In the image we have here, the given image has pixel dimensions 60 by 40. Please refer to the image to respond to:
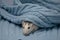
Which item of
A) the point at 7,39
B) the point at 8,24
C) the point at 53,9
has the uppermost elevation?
the point at 53,9

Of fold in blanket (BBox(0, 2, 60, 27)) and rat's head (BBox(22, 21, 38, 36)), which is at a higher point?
fold in blanket (BBox(0, 2, 60, 27))

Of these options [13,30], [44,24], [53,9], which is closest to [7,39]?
[13,30]

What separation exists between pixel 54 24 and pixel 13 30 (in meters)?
0.34

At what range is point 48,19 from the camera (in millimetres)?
1377

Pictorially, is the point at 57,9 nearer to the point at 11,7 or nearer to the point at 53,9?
the point at 53,9

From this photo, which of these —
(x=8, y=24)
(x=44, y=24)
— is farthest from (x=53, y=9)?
(x=8, y=24)

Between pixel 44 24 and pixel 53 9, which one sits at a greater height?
pixel 53 9

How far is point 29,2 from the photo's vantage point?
1437mm

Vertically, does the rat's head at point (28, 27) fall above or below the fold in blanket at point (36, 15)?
below

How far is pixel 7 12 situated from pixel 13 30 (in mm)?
162

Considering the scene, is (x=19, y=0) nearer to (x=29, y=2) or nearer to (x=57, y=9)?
(x=29, y=2)

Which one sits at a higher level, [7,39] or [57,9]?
[57,9]

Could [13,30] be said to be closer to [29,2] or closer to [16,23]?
[16,23]

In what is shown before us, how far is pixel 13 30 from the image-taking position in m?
1.43
